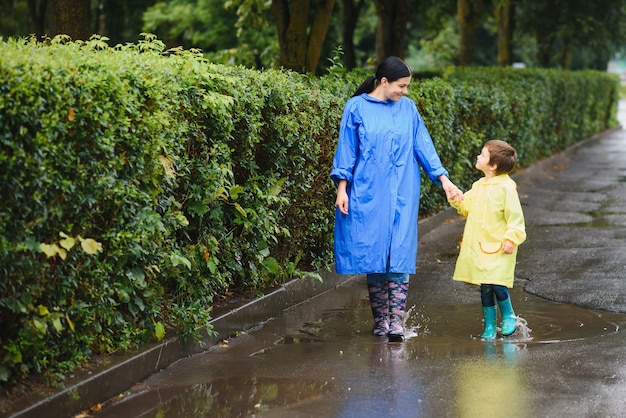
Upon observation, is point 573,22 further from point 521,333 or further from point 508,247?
point 508,247

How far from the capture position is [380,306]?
7.29 metres

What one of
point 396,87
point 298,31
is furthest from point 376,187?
point 298,31

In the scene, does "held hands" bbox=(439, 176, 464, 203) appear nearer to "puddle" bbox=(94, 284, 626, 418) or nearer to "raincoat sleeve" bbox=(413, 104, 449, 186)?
"raincoat sleeve" bbox=(413, 104, 449, 186)

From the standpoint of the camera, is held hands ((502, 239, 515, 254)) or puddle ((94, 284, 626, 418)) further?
held hands ((502, 239, 515, 254))

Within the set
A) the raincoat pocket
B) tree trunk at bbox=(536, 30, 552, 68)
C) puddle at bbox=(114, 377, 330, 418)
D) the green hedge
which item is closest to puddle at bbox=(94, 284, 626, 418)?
puddle at bbox=(114, 377, 330, 418)

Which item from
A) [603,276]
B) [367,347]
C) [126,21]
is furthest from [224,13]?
[367,347]

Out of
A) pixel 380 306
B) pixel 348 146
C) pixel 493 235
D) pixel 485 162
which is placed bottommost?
pixel 380 306

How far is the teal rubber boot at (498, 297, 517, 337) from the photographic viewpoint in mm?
7176

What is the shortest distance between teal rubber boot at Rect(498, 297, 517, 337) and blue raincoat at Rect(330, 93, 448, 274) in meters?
0.68

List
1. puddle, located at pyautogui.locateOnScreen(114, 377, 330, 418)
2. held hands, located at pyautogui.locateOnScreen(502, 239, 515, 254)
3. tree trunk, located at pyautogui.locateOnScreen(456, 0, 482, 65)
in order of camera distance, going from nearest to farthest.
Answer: puddle, located at pyautogui.locateOnScreen(114, 377, 330, 418) < held hands, located at pyautogui.locateOnScreen(502, 239, 515, 254) < tree trunk, located at pyautogui.locateOnScreen(456, 0, 482, 65)

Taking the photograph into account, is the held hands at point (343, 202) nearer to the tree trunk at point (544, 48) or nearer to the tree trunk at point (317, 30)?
the tree trunk at point (317, 30)

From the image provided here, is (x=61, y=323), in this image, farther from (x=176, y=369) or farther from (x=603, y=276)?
(x=603, y=276)

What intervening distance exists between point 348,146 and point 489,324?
5.06 feet

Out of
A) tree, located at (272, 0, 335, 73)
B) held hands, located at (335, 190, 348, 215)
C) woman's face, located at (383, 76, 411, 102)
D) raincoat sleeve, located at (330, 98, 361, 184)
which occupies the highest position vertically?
tree, located at (272, 0, 335, 73)
